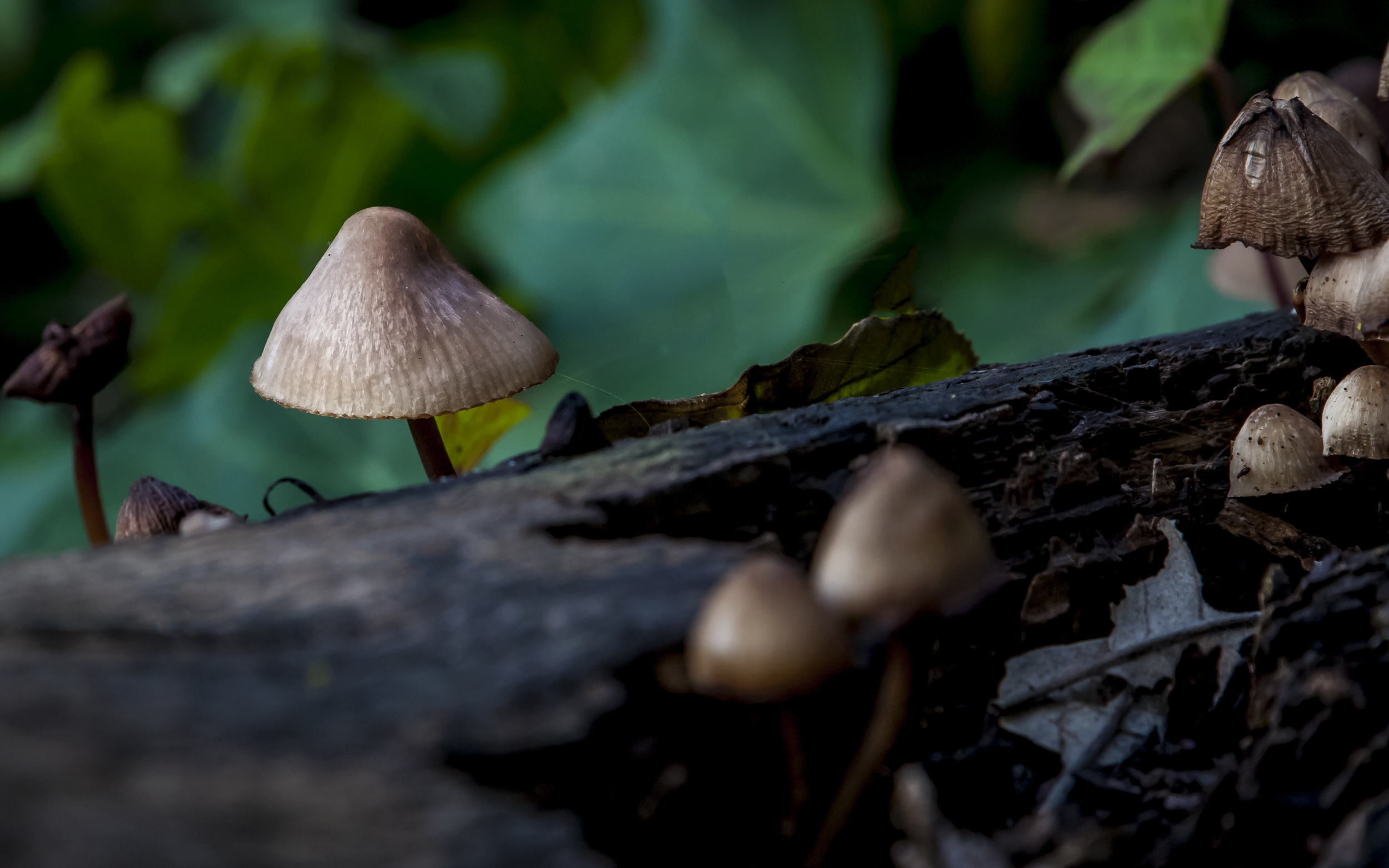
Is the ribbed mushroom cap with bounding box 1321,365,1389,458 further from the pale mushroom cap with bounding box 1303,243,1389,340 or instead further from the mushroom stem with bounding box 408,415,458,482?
the mushroom stem with bounding box 408,415,458,482

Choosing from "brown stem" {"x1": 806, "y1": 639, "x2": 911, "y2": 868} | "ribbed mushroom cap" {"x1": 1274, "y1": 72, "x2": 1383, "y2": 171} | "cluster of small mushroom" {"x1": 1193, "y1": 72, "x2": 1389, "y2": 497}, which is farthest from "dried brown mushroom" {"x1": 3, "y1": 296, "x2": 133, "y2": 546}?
"ribbed mushroom cap" {"x1": 1274, "y1": 72, "x2": 1383, "y2": 171}

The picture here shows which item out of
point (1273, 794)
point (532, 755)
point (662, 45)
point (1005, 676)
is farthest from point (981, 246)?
point (532, 755)

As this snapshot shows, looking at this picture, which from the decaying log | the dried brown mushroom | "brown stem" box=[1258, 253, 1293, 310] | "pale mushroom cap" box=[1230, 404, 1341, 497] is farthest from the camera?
"brown stem" box=[1258, 253, 1293, 310]

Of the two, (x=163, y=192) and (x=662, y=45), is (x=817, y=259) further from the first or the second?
(x=163, y=192)

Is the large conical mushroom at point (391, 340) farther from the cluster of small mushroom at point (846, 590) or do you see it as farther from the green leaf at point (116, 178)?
the green leaf at point (116, 178)

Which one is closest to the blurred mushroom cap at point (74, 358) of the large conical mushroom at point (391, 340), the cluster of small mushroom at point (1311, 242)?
the large conical mushroom at point (391, 340)

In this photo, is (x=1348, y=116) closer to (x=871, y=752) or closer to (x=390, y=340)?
(x=871, y=752)
